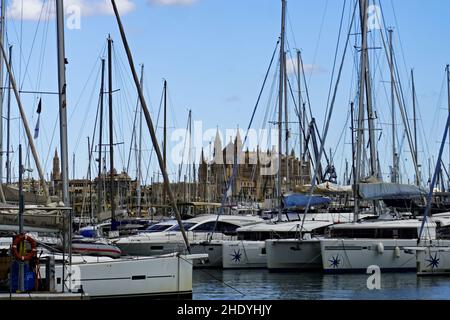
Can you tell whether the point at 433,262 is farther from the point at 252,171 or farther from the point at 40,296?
the point at 252,171

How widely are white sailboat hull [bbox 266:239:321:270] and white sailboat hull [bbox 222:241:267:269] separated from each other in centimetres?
220

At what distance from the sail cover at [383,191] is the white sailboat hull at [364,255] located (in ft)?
11.7

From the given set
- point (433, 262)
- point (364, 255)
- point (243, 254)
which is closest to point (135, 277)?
point (433, 262)

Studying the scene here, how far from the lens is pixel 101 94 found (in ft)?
161

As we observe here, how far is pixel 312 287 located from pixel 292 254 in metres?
5.77

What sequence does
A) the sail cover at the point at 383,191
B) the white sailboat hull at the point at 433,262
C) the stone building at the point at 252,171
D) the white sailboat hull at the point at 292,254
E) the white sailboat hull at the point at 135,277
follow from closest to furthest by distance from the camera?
the white sailboat hull at the point at 135,277
the white sailboat hull at the point at 433,262
the white sailboat hull at the point at 292,254
the sail cover at the point at 383,191
the stone building at the point at 252,171

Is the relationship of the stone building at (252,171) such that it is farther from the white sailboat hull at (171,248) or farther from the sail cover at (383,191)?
the white sailboat hull at (171,248)

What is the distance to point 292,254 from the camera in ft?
123

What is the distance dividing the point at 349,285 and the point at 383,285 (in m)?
1.19

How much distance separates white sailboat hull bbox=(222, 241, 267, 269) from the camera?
39.9 metres

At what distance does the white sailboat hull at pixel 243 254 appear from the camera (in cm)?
3991

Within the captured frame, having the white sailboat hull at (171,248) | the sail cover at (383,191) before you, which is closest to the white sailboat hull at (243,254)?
the white sailboat hull at (171,248)
